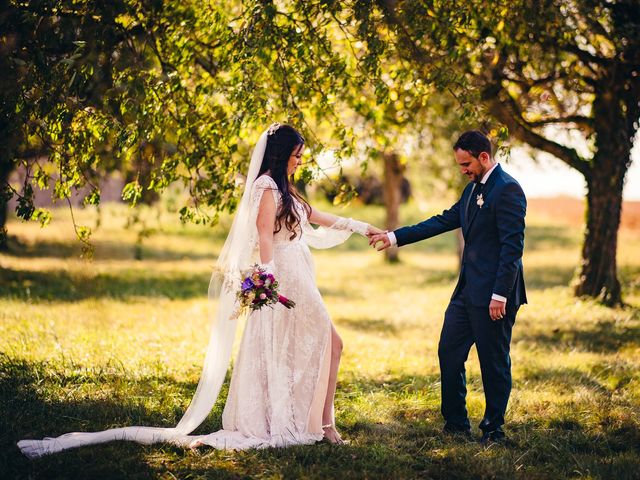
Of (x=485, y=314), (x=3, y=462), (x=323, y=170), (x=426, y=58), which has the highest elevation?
(x=426, y=58)

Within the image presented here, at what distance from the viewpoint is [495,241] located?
5.95 m

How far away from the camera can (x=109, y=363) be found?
26.0ft

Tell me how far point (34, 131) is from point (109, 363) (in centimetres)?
275

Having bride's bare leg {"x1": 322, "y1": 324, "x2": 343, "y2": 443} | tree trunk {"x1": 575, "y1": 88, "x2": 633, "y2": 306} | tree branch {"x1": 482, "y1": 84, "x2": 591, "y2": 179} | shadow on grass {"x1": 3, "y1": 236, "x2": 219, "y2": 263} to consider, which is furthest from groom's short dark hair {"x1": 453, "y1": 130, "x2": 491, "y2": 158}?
shadow on grass {"x1": 3, "y1": 236, "x2": 219, "y2": 263}

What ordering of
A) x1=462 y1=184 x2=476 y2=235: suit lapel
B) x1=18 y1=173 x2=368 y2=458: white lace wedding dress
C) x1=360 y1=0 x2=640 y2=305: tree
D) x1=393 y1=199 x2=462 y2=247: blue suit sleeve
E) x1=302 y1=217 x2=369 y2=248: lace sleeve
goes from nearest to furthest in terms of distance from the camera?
1. x1=18 y1=173 x2=368 y2=458: white lace wedding dress
2. x1=462 y1=184 x2=476 y2=235: suit lapel
3. x1=302 y1=217 x2=369 y2=248: lace sleeve
4. x1=393 y1=199 x2=462 y2=247: blue suit sleeve
5. x1=360 y1=0 x2=640 y2=305: tree

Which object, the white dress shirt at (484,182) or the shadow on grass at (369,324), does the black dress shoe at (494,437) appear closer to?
the white dress shirt at (484,182)

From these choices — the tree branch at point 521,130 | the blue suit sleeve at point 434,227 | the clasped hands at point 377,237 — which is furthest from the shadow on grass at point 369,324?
the blue suit sleeve at point 434,227

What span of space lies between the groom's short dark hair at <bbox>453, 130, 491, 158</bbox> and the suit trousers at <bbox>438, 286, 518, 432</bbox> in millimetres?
1249

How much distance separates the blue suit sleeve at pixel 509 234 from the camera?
5695 mm

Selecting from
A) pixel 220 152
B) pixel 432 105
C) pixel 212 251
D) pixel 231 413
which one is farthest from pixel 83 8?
pixel 212 251

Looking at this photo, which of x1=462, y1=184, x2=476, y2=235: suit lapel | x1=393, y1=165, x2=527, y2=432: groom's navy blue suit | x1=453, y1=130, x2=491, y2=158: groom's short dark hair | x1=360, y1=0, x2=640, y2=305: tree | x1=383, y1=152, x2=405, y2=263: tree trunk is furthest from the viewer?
x1=383, y1=152, x2=405, y2=263: tree trunk

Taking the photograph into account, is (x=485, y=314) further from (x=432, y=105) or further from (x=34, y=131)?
(x=432, y=105)

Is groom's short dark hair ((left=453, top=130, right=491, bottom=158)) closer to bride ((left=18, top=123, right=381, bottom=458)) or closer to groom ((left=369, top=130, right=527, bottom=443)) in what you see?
groom ((left=369, top=130, right=527, bottom=443))

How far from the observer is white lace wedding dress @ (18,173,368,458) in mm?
5660
